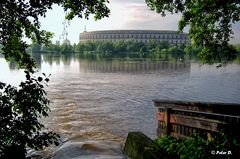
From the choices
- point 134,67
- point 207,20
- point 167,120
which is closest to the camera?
point 167,120

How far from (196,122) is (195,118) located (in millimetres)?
130

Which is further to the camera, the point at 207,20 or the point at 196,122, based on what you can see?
the point at 207,20

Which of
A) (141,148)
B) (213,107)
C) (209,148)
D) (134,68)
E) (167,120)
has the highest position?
(213,107)

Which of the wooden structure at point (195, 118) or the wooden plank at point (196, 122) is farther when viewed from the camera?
the wooden plank at point (196, 122)

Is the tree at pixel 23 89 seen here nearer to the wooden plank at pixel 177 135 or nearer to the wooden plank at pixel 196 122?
the wooden plank at pixel 196 122

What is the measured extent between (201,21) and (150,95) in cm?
1928

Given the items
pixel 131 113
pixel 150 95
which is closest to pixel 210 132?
pixel 131 113

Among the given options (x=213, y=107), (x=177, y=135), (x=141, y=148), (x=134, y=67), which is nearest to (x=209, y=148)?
(x=141, y=148)

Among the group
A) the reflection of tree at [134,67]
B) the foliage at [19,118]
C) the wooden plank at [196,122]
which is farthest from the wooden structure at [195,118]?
the reflection of tree at [134,67]

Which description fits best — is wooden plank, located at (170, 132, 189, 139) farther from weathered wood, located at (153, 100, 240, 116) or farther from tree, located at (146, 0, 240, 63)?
tree, located at (146, 0, 240, 63)

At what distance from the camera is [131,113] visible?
24.5 meters

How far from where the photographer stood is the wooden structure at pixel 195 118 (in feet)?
28.2

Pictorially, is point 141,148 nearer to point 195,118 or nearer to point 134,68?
point 195,118

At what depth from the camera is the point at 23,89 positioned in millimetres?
Result: 4980
